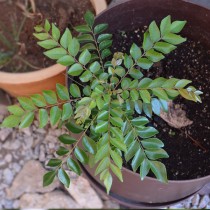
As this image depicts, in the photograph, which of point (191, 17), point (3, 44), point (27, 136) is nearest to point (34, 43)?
point (3, 44)

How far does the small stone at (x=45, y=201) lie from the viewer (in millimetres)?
1473

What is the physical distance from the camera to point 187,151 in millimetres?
1159

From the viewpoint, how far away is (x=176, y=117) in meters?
1.18

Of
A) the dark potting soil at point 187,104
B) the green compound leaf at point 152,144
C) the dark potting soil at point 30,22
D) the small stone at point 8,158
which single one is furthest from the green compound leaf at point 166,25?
the small stone at point 8,158

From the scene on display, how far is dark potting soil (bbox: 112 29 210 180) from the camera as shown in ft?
3.79

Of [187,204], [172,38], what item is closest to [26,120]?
[172,38]

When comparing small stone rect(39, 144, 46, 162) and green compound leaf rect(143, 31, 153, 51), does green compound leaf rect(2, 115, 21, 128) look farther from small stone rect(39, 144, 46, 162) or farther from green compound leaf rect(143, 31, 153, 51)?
small stone rect(39, 144, 46, 162)

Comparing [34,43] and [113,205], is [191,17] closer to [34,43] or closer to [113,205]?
[34,43]

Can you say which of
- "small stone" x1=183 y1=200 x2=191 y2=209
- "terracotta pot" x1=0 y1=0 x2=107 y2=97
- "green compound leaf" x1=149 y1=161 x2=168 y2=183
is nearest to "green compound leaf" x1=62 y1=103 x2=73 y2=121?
"green compound leaf" x1=149 y1=161 x2=168 y2=183

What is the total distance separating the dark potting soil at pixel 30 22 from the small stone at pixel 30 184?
0.40 metres

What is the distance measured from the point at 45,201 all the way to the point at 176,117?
635 mm

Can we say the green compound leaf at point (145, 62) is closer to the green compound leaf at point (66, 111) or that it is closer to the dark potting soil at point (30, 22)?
the green compound leaf at point (66, 111)

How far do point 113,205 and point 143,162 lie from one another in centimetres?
71

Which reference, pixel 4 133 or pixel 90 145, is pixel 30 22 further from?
pixel 90 145
